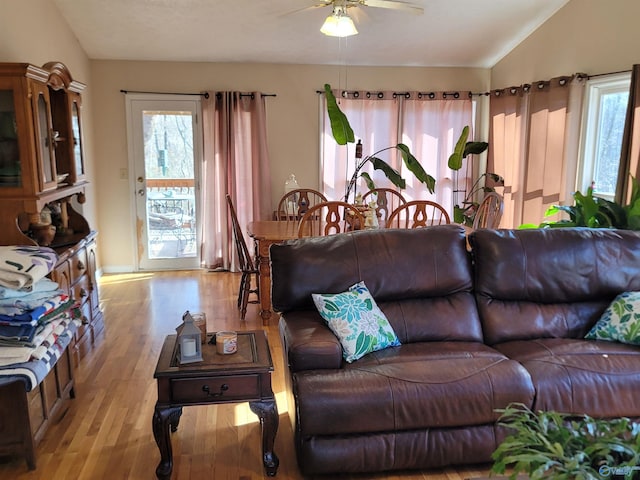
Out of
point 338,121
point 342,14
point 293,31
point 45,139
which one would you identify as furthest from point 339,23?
point 45,139

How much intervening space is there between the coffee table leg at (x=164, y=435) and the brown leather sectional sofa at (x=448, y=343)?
1.74ft

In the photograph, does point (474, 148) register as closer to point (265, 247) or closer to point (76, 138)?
point (265, 247)

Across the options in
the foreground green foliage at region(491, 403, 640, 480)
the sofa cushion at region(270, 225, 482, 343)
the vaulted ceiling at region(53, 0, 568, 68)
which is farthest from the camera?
the vaulted ceiling at region(53, 0, 568, 68)

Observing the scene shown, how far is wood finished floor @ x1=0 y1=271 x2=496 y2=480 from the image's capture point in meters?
2.42

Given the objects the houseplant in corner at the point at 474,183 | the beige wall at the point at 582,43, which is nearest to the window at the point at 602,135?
the beige wall at the point at 582,43

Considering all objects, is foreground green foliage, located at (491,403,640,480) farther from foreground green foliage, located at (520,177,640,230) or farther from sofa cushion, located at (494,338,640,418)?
foreground green foliage, located at (520,177,640,230)

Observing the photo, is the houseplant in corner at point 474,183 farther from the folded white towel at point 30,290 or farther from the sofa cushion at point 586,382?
the folded white towel at point 30,290

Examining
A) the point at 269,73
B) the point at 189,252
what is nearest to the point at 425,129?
the point at 269,73

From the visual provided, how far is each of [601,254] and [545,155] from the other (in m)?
2.53

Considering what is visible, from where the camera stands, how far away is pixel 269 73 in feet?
19.8

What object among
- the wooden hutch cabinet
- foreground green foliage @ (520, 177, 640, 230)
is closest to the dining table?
the wooden hutch cabinet

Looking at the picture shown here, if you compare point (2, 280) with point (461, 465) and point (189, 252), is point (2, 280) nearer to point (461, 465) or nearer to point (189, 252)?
point (461, 465)

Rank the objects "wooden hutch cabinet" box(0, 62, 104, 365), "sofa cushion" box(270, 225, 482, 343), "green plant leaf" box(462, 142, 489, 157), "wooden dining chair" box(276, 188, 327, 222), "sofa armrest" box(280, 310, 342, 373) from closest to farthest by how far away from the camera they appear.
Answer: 1. "sofa armrest" box(280, 310, 342, 373)
2. "sofa cushion" box(270, 225, 482, 343)
3. "wooden hutch cabinet" box(0, 62, 104, 365)
4. "wooden dining chair" box(276, 188, 327, 222)
5. "green plant leaf" box(462, 142, 489, 157)

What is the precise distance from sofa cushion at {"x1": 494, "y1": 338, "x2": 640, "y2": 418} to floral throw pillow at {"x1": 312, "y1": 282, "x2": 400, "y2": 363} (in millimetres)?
649
